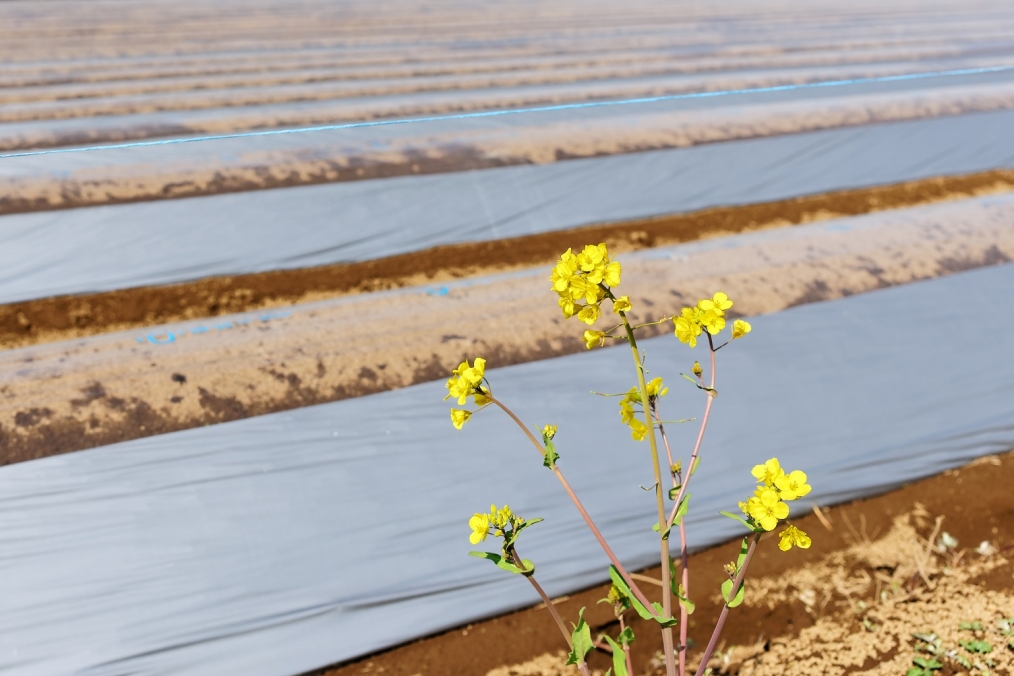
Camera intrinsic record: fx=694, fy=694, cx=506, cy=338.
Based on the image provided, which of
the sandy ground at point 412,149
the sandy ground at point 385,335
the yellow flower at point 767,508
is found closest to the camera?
the yellow flower at point 767,508

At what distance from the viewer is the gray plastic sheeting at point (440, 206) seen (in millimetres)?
2492

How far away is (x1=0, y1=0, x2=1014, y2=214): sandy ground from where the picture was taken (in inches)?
121

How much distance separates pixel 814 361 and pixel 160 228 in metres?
2.30

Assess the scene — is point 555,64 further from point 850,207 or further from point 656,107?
point 850,207

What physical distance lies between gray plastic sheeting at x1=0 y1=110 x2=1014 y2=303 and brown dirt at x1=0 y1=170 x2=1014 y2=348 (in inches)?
1.7

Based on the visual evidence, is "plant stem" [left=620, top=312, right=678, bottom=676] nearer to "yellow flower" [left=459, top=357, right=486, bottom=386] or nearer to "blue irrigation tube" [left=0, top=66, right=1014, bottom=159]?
"yellow flower" [left=459, top=357, right=486, bottom=386]

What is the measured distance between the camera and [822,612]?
1.51 metres

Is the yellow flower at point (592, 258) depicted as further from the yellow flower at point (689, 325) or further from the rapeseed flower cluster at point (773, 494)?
the rapeseed flower cluster at point (773, 494)

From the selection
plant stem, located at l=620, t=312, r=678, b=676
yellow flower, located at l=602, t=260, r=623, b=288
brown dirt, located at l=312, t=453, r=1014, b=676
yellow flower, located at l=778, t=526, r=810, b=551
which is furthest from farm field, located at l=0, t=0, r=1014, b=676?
yellow flower, located at l=602, t=260, r=623, b=288

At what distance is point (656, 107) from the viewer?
13.1 ft

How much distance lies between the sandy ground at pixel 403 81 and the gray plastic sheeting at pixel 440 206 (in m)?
0.18

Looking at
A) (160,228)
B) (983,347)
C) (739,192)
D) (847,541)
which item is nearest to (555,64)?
(739,192)

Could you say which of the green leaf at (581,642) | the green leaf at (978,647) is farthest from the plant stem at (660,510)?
the green leaf at (978,647)

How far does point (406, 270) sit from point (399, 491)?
1268 mm
